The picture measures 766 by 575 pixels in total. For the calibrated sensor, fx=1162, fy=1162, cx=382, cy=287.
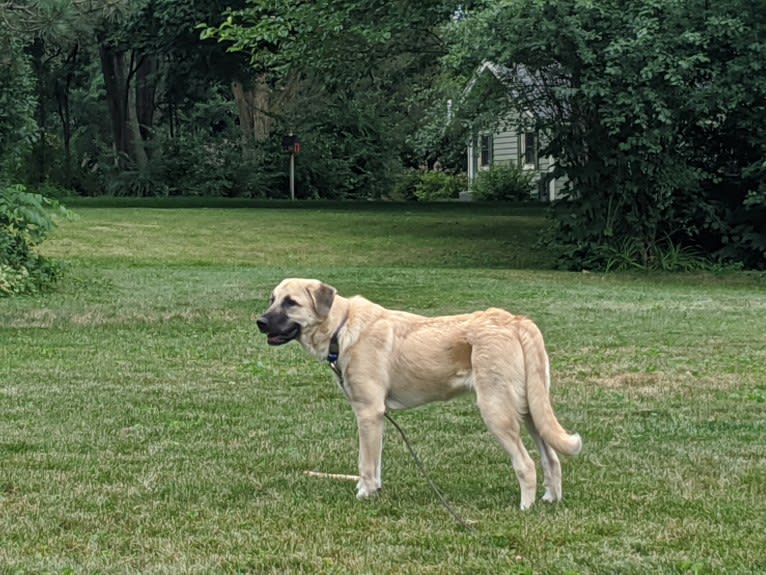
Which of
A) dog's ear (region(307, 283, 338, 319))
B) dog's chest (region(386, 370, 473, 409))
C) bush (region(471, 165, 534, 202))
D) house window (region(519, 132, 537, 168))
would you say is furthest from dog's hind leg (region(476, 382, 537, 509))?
bush (region(471, 165, 534, 202))

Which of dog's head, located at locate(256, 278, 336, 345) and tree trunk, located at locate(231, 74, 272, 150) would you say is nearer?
dog's head, located at locate(256, 278, 336, 345)

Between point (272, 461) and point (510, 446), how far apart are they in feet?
5.63

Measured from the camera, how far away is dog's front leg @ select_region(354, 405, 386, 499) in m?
5.95

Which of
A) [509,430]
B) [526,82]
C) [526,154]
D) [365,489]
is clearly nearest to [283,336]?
[365,489]

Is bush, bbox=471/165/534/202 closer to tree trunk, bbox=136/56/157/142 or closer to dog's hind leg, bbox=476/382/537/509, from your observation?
tree trunk, bbox=136/56/157/142

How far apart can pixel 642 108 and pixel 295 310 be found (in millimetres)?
14249

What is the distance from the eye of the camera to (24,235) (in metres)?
17.4

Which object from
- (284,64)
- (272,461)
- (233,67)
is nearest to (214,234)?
(284,64)

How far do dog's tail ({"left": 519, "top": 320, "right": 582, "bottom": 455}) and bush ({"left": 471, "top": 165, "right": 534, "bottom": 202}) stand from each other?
→ 118ft

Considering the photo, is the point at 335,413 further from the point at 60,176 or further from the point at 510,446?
the point at 60,176

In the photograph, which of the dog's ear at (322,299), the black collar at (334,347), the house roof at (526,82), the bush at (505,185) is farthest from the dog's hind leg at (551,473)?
the bush at (505,185)

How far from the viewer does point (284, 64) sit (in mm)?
Result: 25375

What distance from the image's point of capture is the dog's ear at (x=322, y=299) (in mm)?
6012

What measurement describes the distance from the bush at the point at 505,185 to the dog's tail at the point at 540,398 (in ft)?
118
